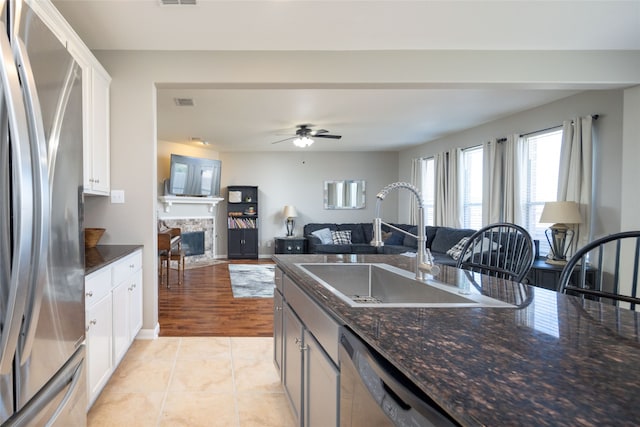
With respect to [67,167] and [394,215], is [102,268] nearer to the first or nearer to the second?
[67,167]

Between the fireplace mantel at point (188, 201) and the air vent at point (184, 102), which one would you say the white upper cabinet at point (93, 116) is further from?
the fireplace mantel at point (188, 201)

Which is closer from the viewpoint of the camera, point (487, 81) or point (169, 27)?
point (169, 27)

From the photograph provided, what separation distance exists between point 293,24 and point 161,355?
107 inches

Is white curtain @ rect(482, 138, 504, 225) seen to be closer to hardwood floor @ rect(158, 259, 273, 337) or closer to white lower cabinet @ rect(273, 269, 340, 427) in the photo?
hardwood floor @ rect(158, 259, 273, 337)

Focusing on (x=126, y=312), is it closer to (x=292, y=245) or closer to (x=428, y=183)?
(x=292, y=245)

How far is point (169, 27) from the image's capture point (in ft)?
8.73

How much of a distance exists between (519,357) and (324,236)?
7.02 metres

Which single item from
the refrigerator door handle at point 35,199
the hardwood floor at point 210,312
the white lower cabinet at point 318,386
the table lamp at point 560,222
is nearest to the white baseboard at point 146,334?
the hardwood floor at point 210,312

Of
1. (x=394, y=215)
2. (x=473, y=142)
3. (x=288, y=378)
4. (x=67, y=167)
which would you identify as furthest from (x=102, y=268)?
(x=394, y=215)

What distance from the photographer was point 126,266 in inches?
100

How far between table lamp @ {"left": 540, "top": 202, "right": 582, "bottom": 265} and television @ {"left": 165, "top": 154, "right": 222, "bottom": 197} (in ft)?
20.2

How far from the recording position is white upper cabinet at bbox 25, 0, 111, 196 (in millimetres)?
2376

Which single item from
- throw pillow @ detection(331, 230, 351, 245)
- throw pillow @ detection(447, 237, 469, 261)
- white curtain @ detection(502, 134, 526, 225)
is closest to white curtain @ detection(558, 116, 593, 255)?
white curtain @ detection(502, 134, 526, 225)

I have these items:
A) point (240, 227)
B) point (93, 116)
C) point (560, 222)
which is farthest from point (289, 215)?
point (93, 116)
